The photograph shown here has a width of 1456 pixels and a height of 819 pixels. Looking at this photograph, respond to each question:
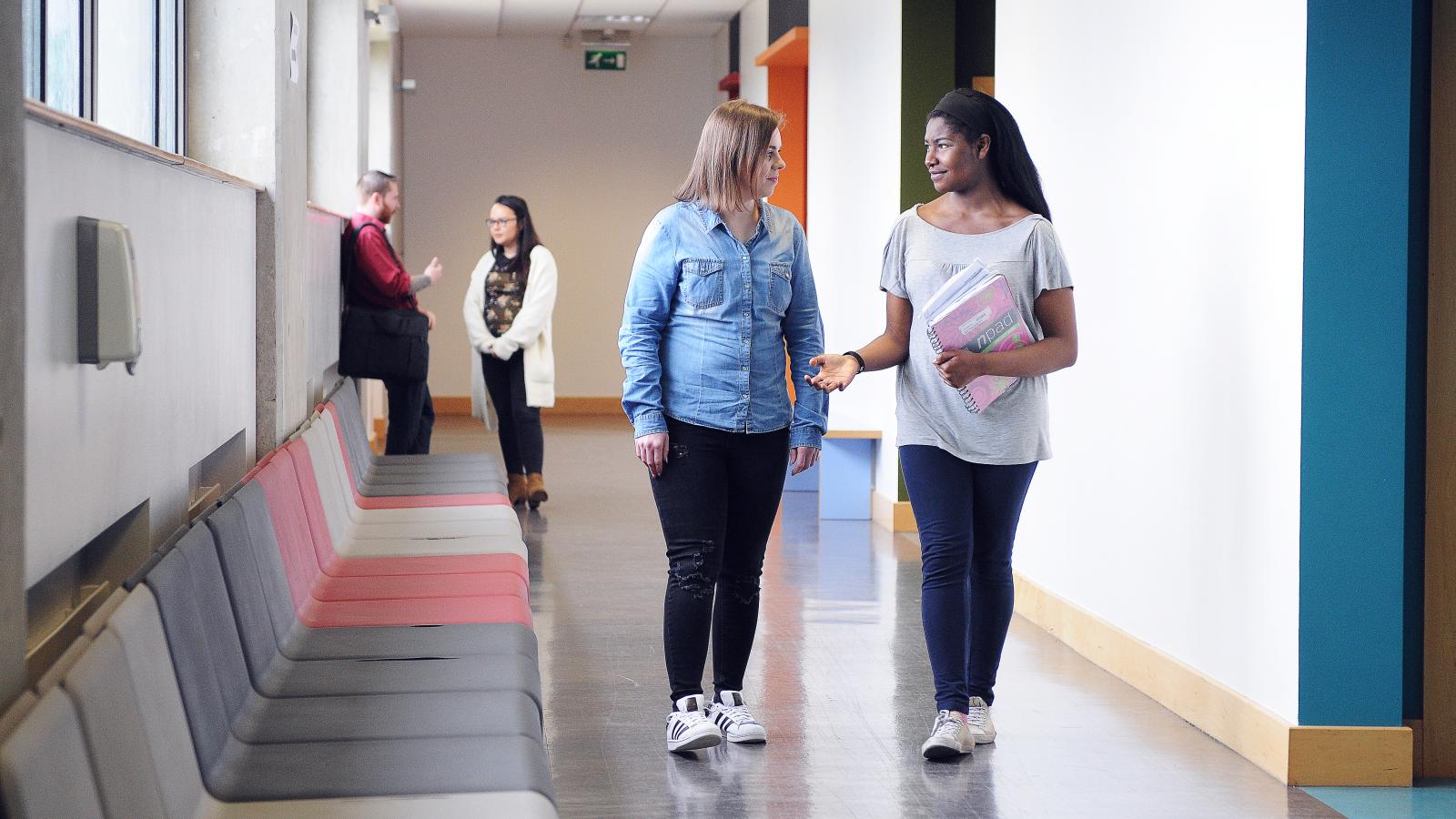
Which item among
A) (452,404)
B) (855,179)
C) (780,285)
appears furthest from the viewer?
(452,404)

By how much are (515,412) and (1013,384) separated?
4.24m

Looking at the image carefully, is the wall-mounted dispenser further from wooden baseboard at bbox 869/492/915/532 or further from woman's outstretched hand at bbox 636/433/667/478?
wooden baseboard at bbox 869/492/915/532

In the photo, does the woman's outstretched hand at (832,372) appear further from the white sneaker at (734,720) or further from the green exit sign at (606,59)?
the green exit sign at (606,59)

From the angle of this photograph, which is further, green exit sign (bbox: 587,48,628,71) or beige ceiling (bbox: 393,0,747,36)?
green exit sign (bbox: 587,48,628,71)

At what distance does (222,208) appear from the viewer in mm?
3375

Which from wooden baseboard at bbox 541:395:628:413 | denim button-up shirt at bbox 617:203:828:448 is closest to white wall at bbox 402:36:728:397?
wooden baseboard at bbox 541:395:628:413

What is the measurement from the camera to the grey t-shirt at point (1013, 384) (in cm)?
325

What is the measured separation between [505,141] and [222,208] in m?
10.4

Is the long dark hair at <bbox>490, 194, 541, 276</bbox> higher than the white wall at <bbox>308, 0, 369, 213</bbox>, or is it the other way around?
the white wall at <bbox>308, 0, 369, 213</bbox>

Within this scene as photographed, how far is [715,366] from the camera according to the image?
314 centimetres

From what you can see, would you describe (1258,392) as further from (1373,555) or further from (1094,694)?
(1094,694)

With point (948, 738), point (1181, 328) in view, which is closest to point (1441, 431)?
point (1181, 328)

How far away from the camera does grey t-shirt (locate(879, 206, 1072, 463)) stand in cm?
325

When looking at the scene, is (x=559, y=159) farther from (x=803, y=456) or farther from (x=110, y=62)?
(x=803, y=456)
